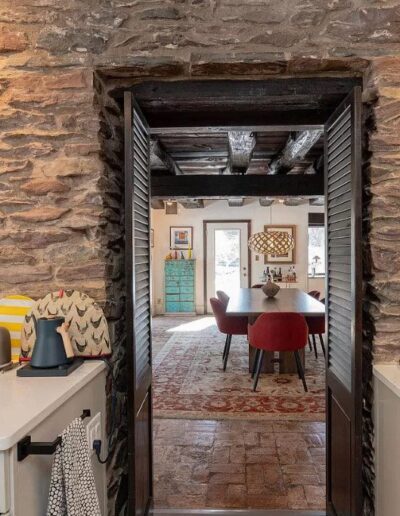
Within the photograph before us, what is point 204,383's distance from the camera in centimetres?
473

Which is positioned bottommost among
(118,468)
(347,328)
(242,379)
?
(242,379)

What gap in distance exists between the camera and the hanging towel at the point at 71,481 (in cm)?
125

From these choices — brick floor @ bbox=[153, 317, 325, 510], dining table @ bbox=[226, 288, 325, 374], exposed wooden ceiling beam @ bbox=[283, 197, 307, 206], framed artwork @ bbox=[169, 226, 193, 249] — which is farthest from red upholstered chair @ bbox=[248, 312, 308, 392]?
framed artwork @ bbox=[169, 226, 193, 249]

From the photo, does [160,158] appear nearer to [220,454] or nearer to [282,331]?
[282,331]

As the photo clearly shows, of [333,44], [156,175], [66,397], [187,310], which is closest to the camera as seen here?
[66,397]

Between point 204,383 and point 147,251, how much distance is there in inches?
111

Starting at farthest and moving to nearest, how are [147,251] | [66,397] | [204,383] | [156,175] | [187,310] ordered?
[187,310] < [156,175] < [204,383] < [147,251] < [66,397]

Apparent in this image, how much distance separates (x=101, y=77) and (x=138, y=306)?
1067mm

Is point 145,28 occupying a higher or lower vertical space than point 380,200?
higher

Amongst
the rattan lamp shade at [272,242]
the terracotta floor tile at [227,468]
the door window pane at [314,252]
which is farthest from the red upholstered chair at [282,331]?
the door window pane at [314,252]

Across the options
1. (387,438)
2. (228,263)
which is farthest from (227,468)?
(228,263)

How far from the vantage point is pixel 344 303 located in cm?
202

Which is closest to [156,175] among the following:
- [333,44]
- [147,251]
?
[147,251]

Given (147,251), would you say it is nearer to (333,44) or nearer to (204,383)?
(333,44)
